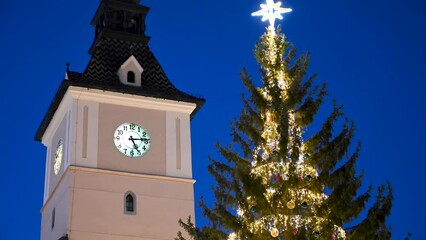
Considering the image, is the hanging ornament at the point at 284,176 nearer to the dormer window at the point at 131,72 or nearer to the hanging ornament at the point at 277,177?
the hanging ornament at the point at 277,177

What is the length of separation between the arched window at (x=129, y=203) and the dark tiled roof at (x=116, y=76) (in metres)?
4.02

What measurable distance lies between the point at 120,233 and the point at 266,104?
12.5m

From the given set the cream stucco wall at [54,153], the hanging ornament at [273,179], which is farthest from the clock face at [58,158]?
the hanging ornament at [273,179]

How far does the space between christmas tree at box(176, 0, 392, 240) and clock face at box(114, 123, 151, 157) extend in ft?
41.3

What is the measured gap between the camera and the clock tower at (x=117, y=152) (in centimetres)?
2819

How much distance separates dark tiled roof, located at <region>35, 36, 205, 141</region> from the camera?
30250mm

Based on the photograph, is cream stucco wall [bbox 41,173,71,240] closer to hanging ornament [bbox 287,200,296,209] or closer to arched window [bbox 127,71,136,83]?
arched window [bbox 127,71,136,83]

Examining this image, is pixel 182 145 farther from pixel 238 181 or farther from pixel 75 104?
pixel 238 181

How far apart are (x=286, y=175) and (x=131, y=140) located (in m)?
14.7

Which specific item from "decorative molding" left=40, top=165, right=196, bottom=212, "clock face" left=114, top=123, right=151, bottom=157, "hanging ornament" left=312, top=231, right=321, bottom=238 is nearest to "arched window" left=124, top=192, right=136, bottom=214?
"decorative molding" left=40, top=165, right=196, bottom=212

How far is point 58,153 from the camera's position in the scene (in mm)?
30953

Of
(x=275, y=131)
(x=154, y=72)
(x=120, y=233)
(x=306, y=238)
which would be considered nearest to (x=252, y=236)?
(x=306, y=238)

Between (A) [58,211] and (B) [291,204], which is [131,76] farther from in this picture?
(B) [291,204]

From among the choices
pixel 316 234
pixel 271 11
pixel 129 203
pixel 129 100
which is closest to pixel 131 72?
pixel 129 100
